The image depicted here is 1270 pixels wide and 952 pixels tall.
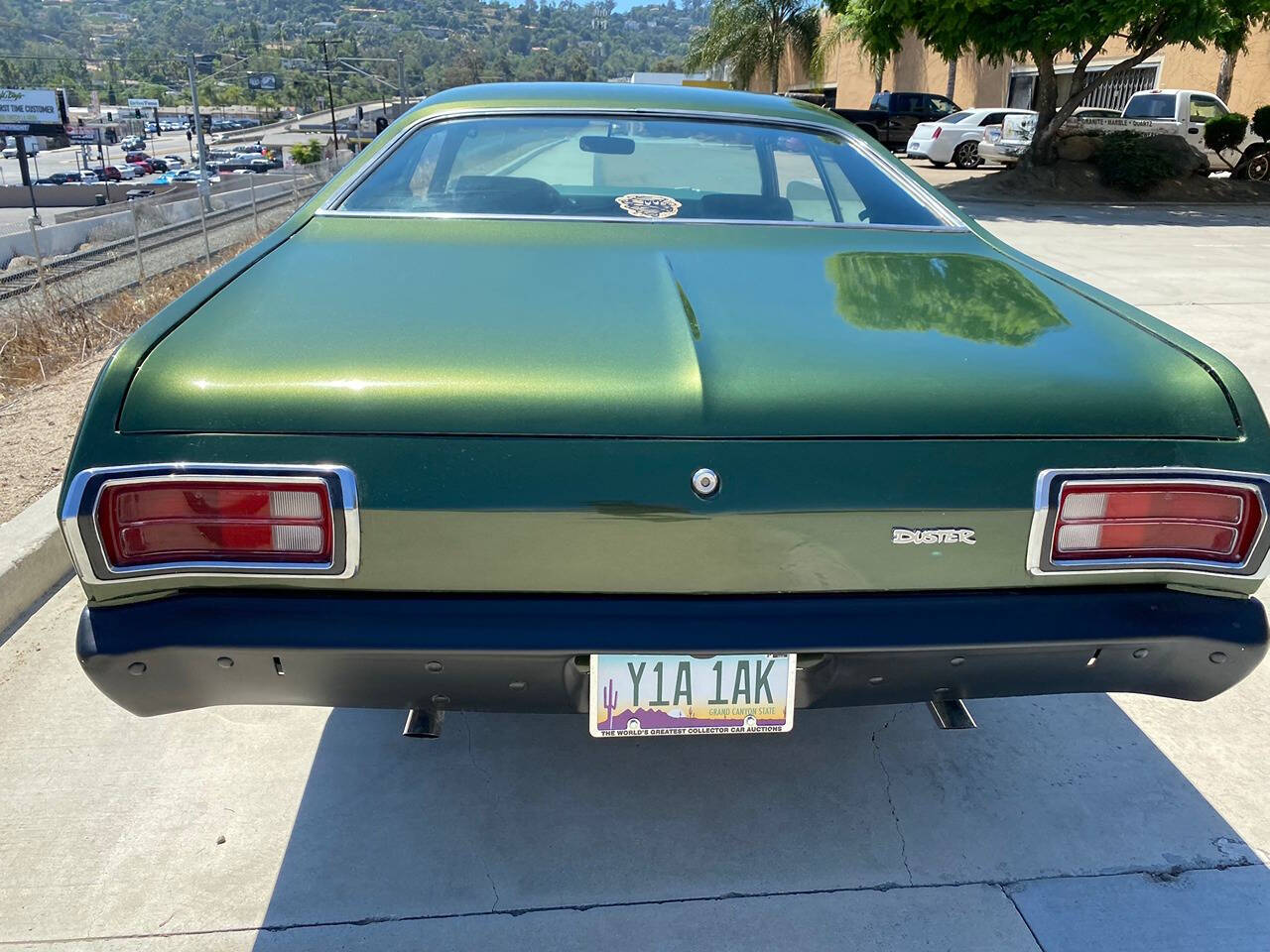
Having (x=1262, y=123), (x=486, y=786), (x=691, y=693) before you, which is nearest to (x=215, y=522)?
(x=691, y=693)

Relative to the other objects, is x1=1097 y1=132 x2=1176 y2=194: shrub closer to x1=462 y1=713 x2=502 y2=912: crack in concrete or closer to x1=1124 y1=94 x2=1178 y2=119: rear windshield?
x1=1124 y1=94 x2=1178 y2=119: rear windshield

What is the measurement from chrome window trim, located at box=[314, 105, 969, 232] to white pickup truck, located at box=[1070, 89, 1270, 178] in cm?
1882

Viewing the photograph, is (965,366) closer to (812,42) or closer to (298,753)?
(298,753)

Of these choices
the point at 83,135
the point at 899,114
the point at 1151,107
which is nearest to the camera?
the point at 1151,107

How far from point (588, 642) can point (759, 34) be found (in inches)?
1673

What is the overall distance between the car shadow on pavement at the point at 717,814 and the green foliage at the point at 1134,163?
→ 1788 centimetres

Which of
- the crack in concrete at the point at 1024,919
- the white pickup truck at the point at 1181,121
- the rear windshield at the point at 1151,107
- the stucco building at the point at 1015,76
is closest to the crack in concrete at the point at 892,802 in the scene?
the crack in concrete at the point at 1024,919

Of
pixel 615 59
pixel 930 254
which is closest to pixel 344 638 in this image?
pixel 930 254

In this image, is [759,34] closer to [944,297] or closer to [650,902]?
[944,297]

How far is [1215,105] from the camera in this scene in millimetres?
21172

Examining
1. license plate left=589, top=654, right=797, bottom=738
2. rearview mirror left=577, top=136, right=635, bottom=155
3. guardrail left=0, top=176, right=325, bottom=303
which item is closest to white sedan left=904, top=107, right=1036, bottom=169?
guardrail left=0, top=176, right=325, bottom=303

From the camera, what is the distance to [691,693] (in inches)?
72.6

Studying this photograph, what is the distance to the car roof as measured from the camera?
127 inches

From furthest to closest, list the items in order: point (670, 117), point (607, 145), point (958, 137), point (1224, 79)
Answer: point (1224, 79)
point (958, 137)
point (670, 117)
point (607, 145)
